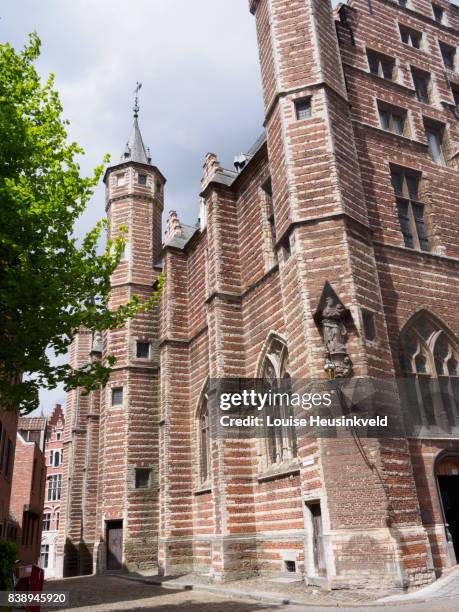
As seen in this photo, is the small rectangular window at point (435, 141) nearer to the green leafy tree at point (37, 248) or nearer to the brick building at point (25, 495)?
the green leafy tree at point (37, 248)

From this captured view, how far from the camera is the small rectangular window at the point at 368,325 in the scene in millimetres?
12898

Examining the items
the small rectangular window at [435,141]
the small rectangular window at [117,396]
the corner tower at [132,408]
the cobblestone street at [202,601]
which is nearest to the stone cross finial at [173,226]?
the corner tower at [132,408]

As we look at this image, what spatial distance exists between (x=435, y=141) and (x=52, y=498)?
5301 centimetres

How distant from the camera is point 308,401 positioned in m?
12.6

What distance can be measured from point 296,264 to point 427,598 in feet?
25.0

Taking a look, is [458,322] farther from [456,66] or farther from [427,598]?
[456,66]

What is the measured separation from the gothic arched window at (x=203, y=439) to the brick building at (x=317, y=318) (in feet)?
0.17

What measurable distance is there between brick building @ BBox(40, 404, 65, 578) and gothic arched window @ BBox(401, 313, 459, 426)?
46806 millimetres

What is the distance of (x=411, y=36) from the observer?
20.9m

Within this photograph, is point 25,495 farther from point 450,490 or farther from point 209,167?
point 450,490

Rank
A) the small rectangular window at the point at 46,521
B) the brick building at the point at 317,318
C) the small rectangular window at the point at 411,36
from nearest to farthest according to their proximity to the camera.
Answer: the brick building at the point at 317,318, the small rectangular window at the point at 411,36, the small rectangular window at the point at 46,521

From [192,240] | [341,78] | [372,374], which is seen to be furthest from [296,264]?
[192,240]

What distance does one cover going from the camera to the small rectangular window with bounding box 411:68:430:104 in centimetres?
1994

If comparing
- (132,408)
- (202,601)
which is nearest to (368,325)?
(202,601)
